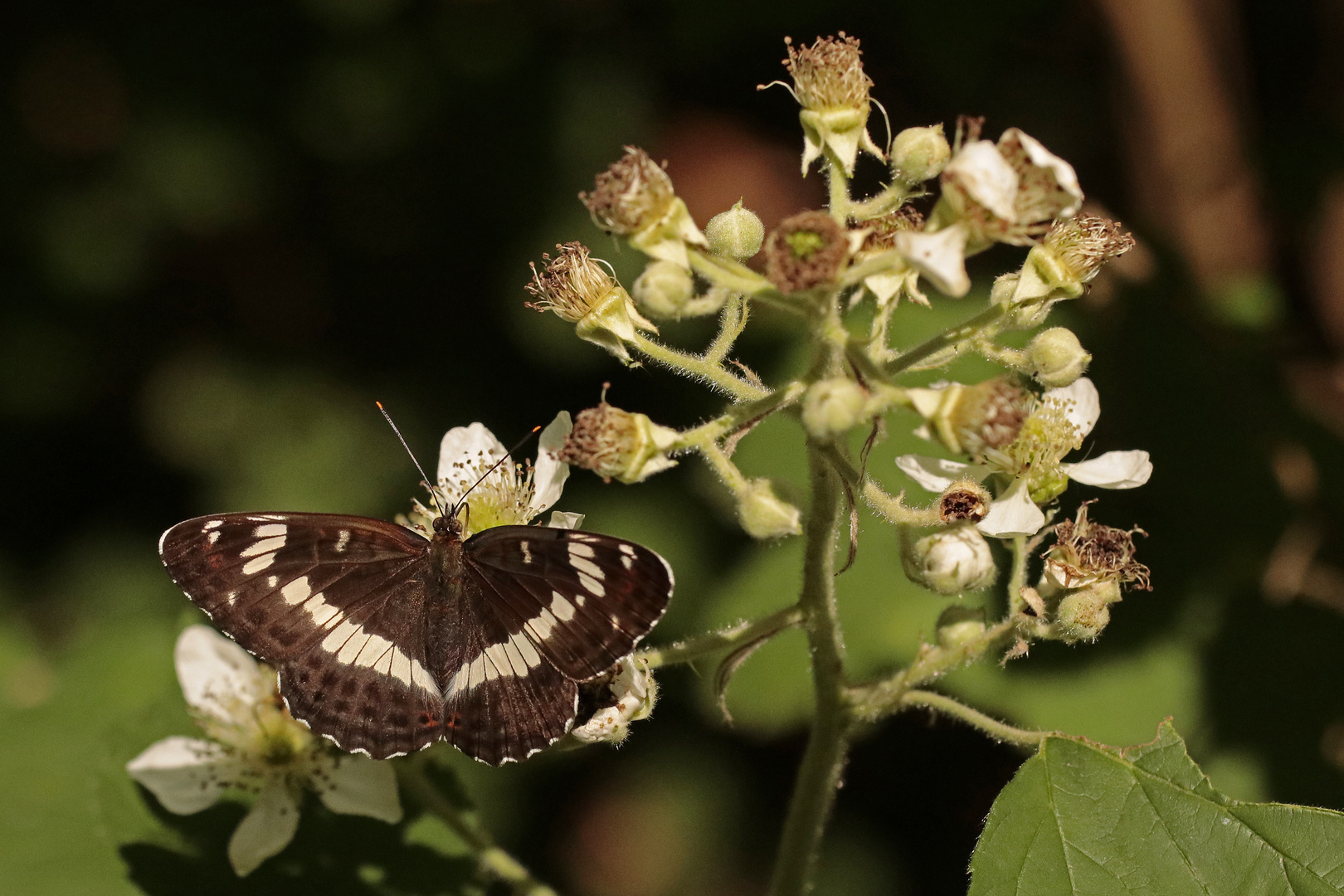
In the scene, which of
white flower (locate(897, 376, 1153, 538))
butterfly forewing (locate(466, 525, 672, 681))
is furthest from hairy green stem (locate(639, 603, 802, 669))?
white flower (locate(897, 376, 1153, 538))

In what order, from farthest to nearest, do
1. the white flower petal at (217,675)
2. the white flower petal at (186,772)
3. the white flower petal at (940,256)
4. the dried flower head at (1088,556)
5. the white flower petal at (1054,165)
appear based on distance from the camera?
the white flower petal at (217,675), the white flower petal at (186,772), the dried flower head at (1088,556), the white flower petal at (1054,165), the white flower petal at (940,256)

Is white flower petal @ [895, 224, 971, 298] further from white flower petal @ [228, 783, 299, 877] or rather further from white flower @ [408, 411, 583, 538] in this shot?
white flower petal @ [228, 783, 299, 877]

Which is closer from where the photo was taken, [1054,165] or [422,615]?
[1054,165]

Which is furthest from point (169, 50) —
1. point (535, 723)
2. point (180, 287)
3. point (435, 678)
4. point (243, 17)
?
point (535, 723)

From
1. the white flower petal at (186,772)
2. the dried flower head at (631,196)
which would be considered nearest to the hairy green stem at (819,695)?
the dried flower head at (631,196)

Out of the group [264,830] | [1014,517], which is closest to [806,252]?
[1014,517]

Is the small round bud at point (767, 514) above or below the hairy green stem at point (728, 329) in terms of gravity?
below

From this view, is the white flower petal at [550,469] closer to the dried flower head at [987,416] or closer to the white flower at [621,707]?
the white flower at [621,707]

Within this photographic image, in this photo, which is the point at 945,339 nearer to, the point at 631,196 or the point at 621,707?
the point at 631,196
